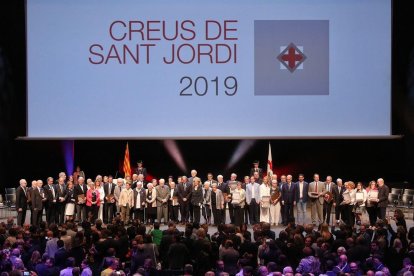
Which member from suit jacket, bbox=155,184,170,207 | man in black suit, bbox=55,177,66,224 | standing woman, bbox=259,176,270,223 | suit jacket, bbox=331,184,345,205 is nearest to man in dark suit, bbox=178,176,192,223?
suit jacket, bbox=155,184,170,207

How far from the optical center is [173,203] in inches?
858

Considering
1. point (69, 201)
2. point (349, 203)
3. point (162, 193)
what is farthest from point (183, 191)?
point (349, 203)

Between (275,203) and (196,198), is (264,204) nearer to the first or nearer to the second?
(275,203)

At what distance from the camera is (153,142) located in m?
26.3

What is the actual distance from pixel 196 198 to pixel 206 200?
265 millimetres

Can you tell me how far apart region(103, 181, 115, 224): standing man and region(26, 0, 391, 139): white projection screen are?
2.04 m

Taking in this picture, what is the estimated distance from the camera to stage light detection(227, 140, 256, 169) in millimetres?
26219

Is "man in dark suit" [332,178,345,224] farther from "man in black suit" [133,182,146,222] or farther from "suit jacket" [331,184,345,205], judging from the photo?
"man in black suit" [133,182,146,222]

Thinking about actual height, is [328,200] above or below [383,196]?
below

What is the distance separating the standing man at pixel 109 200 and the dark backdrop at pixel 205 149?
422 centimetres

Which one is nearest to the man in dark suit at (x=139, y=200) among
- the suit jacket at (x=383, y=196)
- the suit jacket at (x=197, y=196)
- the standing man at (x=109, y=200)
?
the standing man at (x=109, y=200)

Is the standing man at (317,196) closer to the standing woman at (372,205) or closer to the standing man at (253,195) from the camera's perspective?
the standing woman at (372,205)

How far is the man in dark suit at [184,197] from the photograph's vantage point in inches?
854

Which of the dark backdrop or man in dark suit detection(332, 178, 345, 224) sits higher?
the dark backdrop
